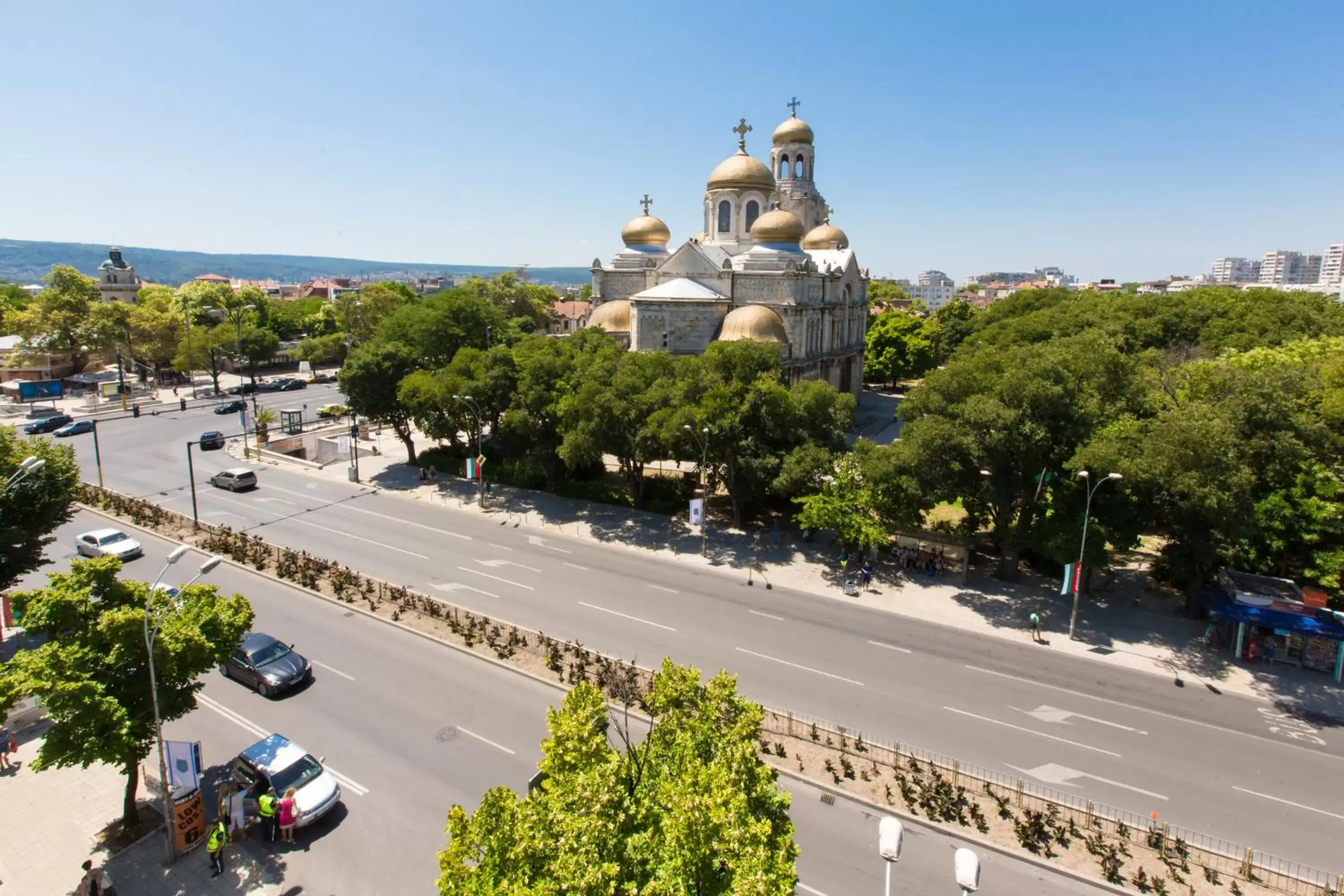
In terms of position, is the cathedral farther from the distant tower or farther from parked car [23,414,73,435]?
the distant tower

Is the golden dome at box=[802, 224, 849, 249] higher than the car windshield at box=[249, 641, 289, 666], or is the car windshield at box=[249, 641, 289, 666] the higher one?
the golden dome at box=[802, 224, 849, 249]

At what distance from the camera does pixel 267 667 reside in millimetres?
19922

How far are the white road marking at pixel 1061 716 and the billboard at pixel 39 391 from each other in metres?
78.9

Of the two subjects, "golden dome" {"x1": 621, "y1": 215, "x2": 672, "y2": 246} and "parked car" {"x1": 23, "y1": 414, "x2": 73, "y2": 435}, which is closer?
"parked car" {"x1": 23, "y1": 414, "x2": 73, "y2": 435}

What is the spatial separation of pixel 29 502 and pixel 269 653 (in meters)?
8.15

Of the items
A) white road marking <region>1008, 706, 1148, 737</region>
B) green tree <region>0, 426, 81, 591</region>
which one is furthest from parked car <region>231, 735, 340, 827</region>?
white road marking <region>1008, 706, 1148, 737</region>

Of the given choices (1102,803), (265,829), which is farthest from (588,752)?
(1102,803)

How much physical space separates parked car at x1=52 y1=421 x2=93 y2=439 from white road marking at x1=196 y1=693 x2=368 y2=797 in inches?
1665

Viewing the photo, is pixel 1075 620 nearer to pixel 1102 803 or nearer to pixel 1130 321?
pixel 1102 803

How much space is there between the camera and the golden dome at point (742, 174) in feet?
190

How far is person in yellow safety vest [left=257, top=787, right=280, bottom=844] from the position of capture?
1445 cm

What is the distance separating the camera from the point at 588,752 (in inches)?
391

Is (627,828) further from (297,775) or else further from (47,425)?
(47,425)

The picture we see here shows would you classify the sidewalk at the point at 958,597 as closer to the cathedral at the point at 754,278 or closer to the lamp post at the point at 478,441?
the lamp post at the point at 478,441
